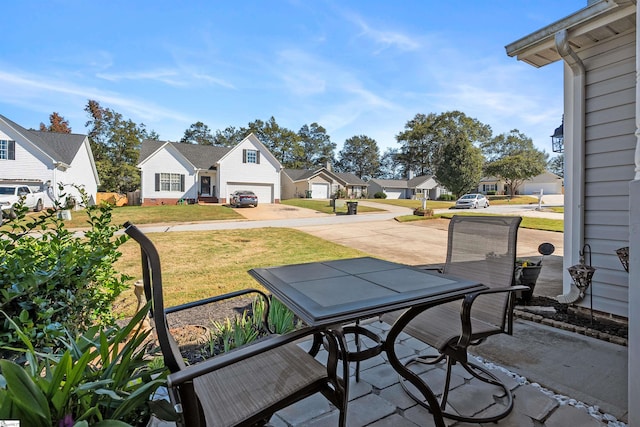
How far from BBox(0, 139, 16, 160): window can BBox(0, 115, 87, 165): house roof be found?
779mm

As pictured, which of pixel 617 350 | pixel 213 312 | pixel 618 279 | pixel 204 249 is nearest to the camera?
pixel 617 350

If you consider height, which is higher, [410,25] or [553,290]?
[410,25]

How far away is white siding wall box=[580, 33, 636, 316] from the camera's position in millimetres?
2973

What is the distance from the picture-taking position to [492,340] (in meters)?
2.77

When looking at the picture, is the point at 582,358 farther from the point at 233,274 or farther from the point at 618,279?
the point at 233,274

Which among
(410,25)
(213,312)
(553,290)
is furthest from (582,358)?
(410,25)

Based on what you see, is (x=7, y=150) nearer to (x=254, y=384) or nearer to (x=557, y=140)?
(x=254, y=384)

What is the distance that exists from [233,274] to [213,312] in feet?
6.47

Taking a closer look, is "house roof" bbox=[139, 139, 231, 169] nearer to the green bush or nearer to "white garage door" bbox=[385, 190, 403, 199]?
the green bush

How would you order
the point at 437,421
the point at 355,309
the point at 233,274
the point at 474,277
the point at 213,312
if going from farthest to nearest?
the point at 233,274, the point at 213,312, the point at 474,277, the point at 437,421, the point at 355,309

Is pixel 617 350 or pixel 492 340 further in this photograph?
pixel 492 340

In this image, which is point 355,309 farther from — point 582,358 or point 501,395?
point 582,358

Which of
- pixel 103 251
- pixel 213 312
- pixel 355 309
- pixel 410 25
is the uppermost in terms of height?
pixel 410 25

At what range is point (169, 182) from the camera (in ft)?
70.8
